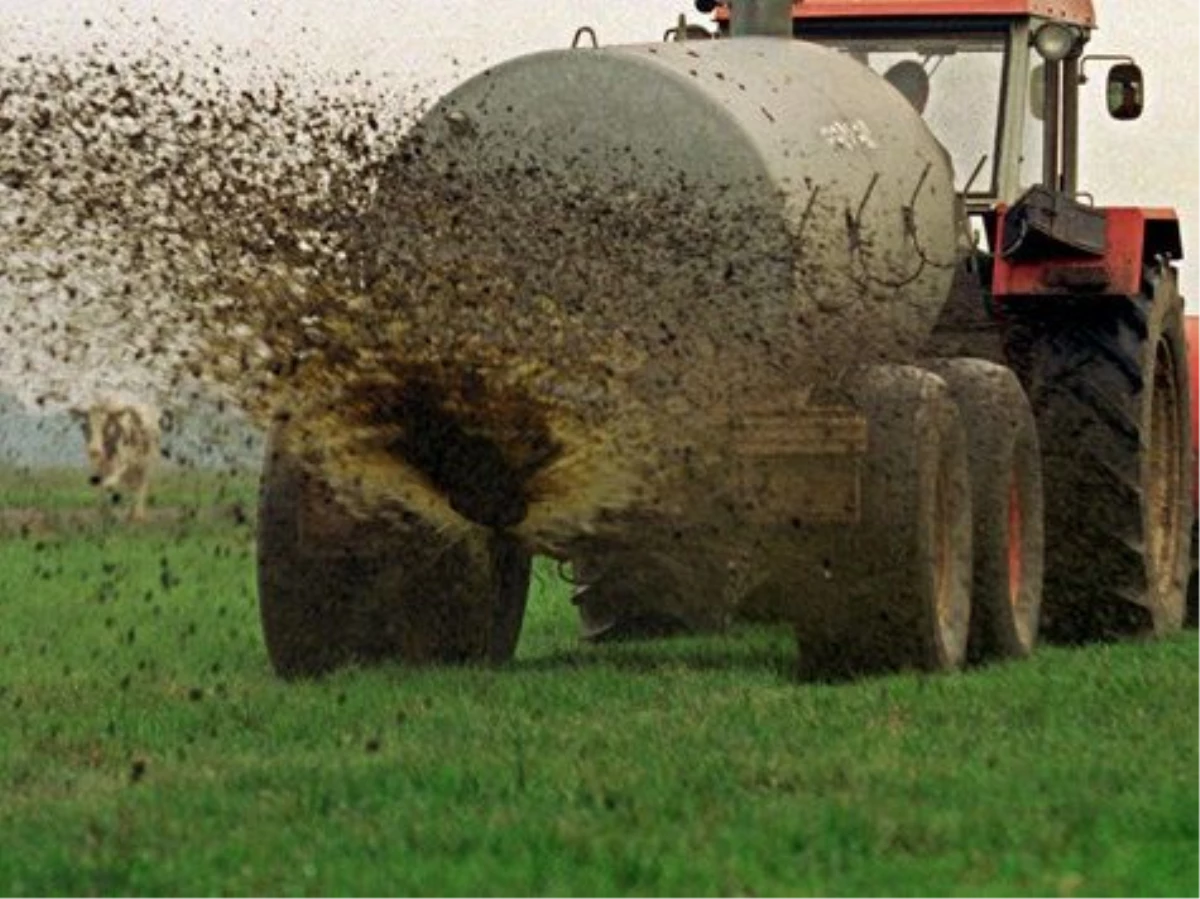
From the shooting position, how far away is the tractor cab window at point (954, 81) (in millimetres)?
14797

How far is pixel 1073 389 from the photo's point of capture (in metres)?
14.4

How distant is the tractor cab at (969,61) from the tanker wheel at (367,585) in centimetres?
284

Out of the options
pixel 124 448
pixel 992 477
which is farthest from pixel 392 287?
pixel 124 448

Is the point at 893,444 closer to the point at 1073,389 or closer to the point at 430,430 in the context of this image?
the point at 430,430

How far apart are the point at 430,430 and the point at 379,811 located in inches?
139

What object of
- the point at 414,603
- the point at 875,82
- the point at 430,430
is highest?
the point at 875,82

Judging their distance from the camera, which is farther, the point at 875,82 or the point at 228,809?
the point at 875,82

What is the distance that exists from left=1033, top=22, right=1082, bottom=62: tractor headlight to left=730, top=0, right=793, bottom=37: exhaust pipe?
4.76ft

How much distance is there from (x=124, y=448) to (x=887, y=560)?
26.1m

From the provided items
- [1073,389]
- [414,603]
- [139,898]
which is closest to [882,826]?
[139,898]

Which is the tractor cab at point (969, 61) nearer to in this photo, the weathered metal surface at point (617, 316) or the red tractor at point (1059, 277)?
the red tractor at point (1059, 277)

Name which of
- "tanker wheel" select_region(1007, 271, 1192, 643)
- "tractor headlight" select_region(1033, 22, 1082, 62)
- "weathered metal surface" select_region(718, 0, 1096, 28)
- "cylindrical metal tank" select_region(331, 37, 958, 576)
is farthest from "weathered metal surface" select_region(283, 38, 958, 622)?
"tractor headlight" select_region(1033, 22, 1082, 62)

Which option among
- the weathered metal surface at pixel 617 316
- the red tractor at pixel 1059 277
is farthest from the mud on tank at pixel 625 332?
the red tractor at pixel 1059 277

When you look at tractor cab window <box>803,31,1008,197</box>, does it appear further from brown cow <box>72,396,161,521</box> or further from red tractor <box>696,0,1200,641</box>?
brown cow <box>72,396,161,521</box>
